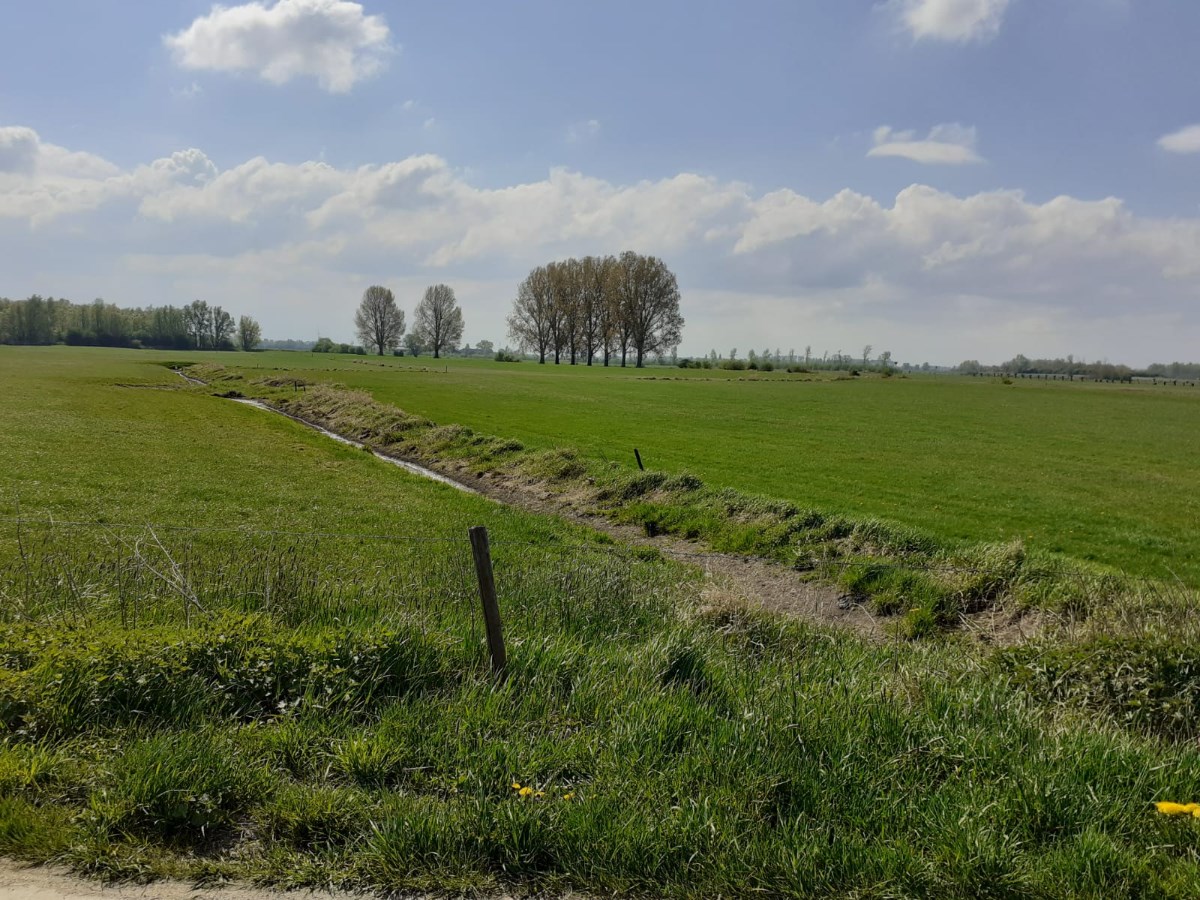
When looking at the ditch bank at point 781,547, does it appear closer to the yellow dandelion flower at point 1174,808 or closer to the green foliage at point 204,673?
the yellow dandelion flower at point 1174,808

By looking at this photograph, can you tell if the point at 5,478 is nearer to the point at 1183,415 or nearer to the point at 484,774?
the point at 484,774

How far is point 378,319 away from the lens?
6496 inches

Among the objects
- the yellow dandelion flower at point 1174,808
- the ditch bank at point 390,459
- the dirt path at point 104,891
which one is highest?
the yellow dandelion flower at point 1174,808

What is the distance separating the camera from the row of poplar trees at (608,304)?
442ft

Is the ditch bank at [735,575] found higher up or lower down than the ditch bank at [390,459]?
lower down

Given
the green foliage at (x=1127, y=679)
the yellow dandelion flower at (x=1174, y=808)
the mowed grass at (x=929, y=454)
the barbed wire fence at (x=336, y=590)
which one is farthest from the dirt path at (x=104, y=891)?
the mowed grass at (x=929, y=454)

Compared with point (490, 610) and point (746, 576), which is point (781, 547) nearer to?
point (746, 576)

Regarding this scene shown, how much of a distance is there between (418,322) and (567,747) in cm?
16560

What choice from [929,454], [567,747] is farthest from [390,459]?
[567,747]

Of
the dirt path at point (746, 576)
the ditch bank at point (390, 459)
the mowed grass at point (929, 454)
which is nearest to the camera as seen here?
the dirt path at point (746, 576)

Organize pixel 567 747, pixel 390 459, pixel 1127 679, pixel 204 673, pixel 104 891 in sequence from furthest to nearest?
1. pixel 390 459
2. pixel 1127 679
3. pixel 204 673
4. pixel 567 747
5. pixel 104 891

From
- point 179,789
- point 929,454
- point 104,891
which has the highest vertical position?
point 929,454

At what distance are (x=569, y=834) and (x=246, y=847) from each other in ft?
6.20

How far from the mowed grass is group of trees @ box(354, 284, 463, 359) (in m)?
101
